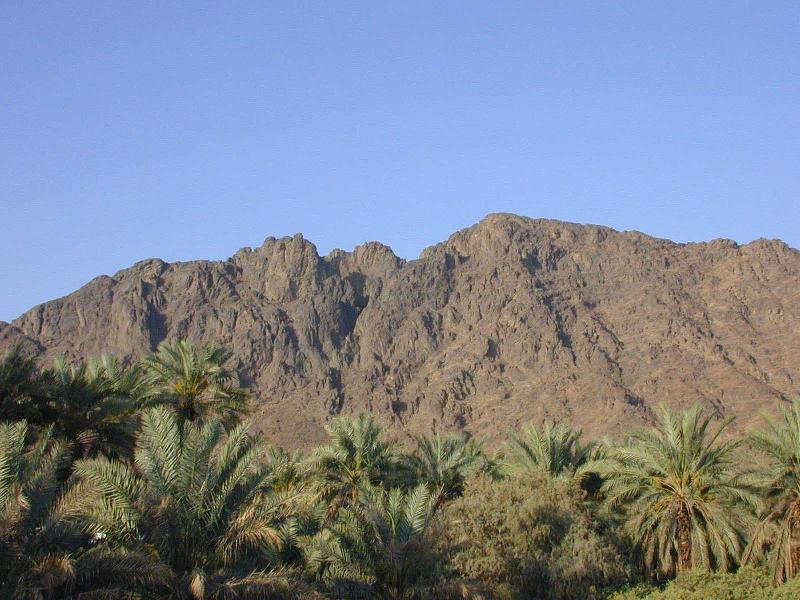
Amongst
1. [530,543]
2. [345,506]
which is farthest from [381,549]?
[345,506]

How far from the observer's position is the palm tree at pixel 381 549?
787 inches

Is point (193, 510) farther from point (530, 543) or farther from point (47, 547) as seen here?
point (530, 543)

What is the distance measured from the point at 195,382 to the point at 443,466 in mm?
9010

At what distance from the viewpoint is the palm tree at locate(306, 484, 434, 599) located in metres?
20.0

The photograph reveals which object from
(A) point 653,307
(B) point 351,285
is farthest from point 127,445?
(B) point 351,285

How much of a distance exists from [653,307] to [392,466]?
335 feet

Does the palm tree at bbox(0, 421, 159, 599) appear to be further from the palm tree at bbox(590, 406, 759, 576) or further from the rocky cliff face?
the rocky cliff face

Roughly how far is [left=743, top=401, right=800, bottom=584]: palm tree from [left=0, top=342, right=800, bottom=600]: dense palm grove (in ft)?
0.17

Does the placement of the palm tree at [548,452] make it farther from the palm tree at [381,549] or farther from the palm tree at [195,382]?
the palm tree at [381,549]

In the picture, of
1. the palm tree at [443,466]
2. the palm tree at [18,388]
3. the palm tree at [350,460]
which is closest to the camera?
the palm tree at [18,388]

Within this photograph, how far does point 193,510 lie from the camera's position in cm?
1532

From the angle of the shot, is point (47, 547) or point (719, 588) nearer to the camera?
point (47, 547)

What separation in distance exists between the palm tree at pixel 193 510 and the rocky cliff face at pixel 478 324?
90613mm

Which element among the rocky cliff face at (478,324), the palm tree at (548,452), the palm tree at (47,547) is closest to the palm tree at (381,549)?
the palm tree at (47,547)
